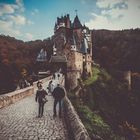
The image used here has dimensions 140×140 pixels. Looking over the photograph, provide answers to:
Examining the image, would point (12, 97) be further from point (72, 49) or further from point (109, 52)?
point (109, 52)

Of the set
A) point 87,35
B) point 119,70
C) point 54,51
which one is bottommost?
point 119,70

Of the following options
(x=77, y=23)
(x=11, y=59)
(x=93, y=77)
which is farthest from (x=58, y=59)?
(x=77, y=23)

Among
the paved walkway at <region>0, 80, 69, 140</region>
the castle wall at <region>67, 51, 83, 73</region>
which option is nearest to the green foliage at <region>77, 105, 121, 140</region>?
the paved walkway at <region>0, 80, 69, 140</region>

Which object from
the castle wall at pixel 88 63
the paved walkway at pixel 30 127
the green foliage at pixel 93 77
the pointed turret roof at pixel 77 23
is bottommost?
the green foliage at pixel 93 77

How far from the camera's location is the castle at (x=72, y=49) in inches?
852

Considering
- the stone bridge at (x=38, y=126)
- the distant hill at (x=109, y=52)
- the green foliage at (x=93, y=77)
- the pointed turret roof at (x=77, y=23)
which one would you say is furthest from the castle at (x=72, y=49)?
the stone bridge at (x=38, y=126)

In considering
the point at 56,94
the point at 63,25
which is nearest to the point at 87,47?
the point at 63,25

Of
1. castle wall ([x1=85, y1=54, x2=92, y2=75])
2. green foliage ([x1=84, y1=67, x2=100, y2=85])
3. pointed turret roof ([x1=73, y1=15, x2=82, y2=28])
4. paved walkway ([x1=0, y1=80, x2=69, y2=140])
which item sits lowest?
green foliage ([x1=84, y1=67, x2=100, y2=85])

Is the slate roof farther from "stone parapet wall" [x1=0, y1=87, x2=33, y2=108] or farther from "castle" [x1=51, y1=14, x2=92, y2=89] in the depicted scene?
"stone parapet wall" [x1=0, y1=87, x2=33, y2=108]

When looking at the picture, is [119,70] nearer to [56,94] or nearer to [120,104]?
[120,104]

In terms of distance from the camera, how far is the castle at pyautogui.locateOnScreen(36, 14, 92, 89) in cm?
2164

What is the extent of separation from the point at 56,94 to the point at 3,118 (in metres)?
1.27

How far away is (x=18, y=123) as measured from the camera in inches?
205

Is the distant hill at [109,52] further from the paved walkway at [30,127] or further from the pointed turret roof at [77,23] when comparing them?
the paved walkway at [30,127]
